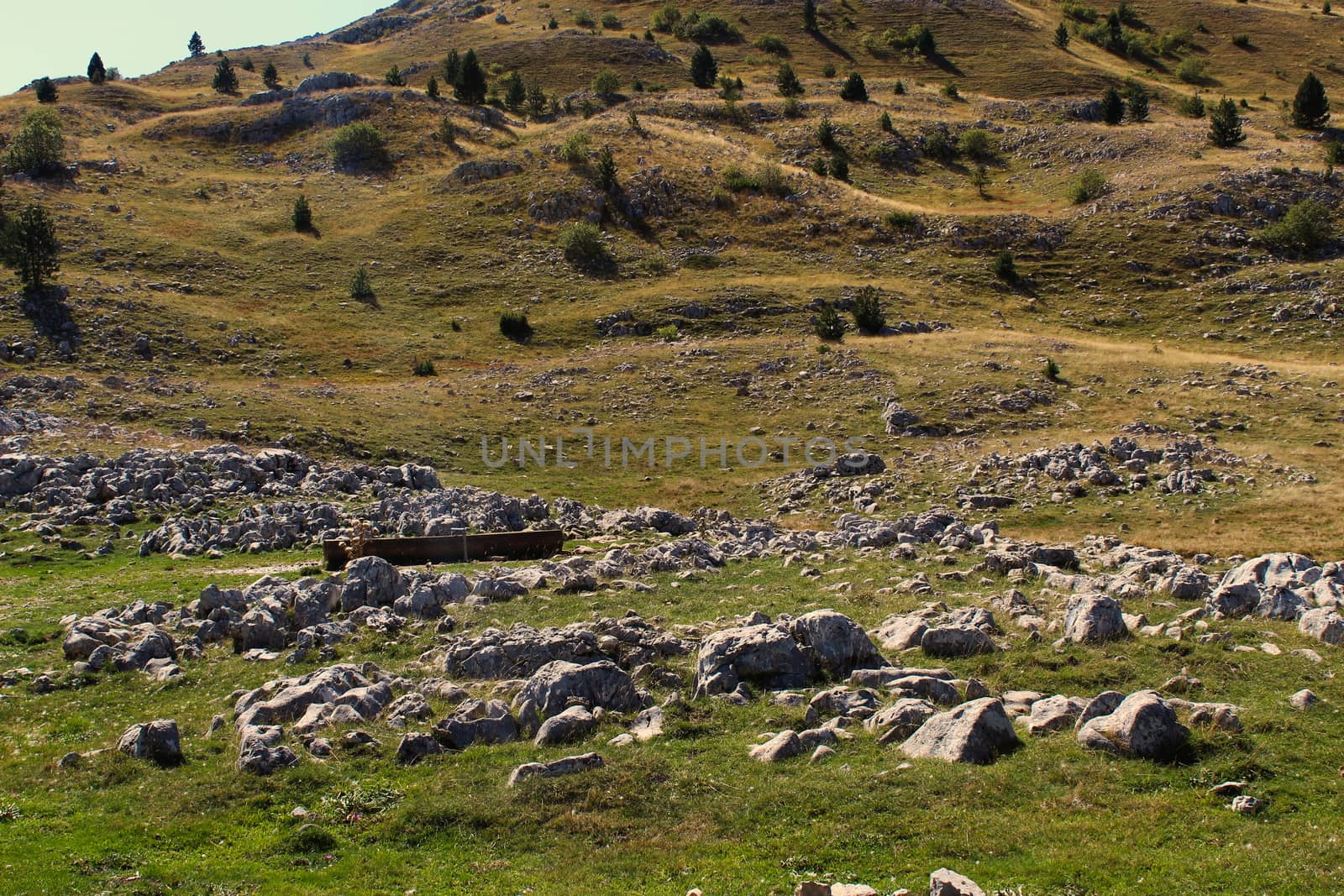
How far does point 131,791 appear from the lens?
1326 centimetres

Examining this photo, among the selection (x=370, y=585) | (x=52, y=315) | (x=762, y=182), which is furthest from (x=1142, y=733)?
(x=762, y=182)

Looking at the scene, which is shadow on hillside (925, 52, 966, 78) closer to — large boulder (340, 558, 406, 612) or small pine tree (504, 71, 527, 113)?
small pine tree (504, 71, 527, 113)

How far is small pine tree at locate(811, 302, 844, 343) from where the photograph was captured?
61.5 metres

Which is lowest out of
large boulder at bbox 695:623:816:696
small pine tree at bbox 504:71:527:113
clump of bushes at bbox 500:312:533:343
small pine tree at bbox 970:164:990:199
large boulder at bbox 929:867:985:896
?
large boulder at bbox 695:623:816:696

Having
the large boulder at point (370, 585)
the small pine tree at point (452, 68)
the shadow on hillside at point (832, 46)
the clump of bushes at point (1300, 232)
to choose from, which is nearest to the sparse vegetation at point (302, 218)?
the small pine tree at point (452, 68)

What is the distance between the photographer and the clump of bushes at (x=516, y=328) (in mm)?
65688

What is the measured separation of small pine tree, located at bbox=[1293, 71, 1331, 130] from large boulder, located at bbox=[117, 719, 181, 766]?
118546mm

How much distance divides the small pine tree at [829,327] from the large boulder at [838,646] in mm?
46547

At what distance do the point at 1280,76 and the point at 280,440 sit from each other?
494 ft

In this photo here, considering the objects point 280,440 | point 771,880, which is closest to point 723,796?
point 771,880

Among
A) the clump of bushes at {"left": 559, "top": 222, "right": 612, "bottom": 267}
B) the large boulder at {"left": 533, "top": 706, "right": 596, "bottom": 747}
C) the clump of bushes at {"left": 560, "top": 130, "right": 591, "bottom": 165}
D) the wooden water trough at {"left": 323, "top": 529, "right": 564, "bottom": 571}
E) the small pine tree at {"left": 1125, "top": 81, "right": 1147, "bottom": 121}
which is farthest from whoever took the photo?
the small pine tree at {"left": 1125, "top": 81, "right": 1147, "bottom": 121}

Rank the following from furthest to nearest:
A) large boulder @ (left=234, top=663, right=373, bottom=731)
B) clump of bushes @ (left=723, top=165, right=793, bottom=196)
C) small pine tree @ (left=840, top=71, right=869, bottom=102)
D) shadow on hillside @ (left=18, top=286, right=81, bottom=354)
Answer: small pine tree @ (left=840, top=71, right=869, bottom=102) → clump of bushes @ (left=723, top=165, right=793, bottom=196) → shadow on hillside @ (left=18, top=286, right=81, bottom=354) → large boulder @ (left=234, top=663, right=373, bottom=731)

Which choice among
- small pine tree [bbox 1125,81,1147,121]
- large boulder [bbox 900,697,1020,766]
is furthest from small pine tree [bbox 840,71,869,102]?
large boulder [bbox 900,697,1020,766]

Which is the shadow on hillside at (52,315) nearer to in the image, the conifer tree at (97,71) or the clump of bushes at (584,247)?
the clump of bushes at (584,247)
